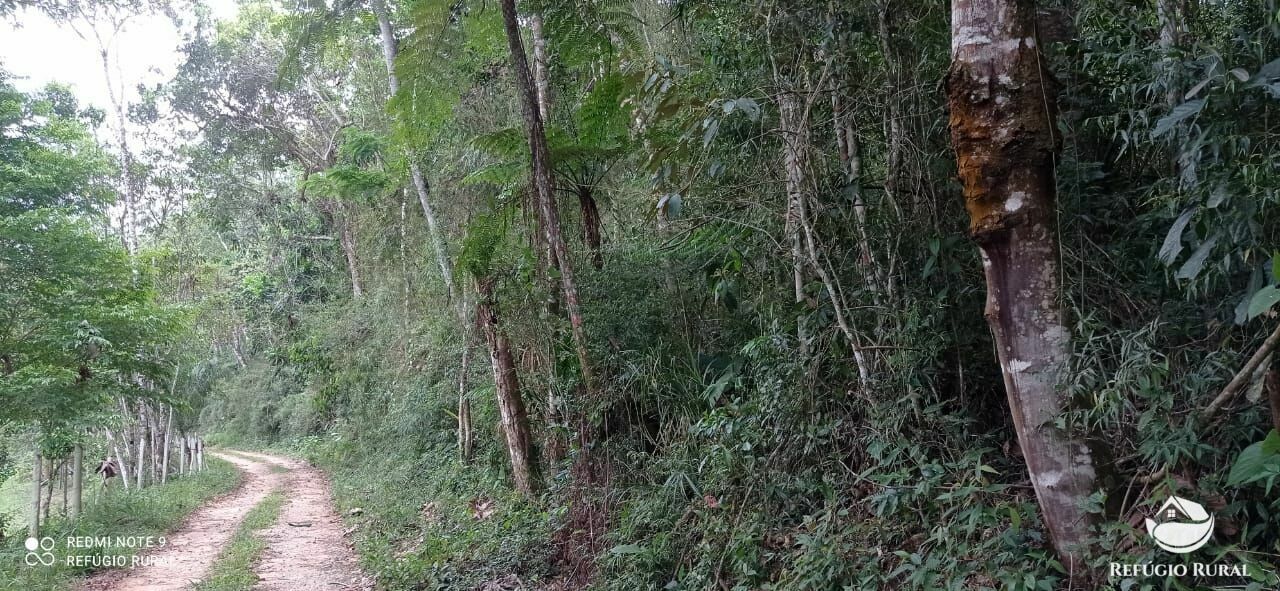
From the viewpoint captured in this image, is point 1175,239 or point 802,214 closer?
point 1175,239

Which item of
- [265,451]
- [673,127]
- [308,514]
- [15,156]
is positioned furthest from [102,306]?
[265,451]

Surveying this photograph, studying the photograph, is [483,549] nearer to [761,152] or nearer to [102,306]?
[761,152]

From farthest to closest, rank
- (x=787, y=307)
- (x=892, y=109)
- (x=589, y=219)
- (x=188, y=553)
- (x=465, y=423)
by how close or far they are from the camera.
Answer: (x=465, y=423) < (x=188, y=553) < (x=589, y=219) < (x=787, y=307) < (x=892, y=109)

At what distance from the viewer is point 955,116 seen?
2.90 m

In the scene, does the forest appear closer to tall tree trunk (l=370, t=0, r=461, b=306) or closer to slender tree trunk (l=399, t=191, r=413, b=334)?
tall tree trunk (l=370, t=0, r=461, b=306)

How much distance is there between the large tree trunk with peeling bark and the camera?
2.78 metres

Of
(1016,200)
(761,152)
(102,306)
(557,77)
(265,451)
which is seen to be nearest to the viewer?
(1016,200)

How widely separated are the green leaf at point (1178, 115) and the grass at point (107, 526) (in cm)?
1059

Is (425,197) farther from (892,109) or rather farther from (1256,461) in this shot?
(1256,461)

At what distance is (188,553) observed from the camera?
955 cm

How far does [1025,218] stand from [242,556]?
31.1 ft

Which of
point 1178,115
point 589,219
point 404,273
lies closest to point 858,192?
point 1178,115

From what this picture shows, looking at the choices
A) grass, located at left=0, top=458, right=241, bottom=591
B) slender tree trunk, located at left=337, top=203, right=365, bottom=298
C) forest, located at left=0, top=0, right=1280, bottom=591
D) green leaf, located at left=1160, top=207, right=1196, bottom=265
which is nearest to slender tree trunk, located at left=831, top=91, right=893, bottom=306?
forest, located at left=0, top=0, right=1280, bottom=591

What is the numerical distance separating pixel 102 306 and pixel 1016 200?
1231cm
